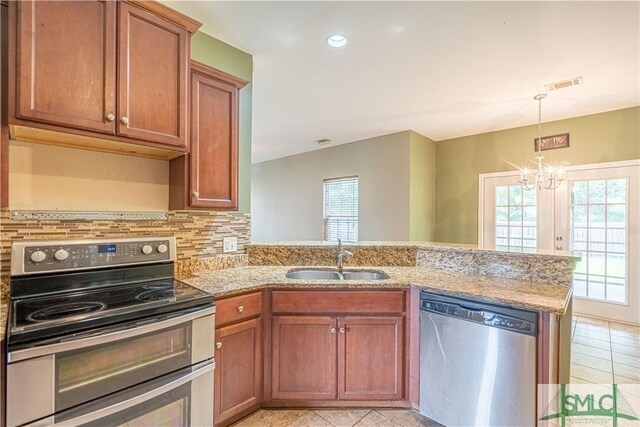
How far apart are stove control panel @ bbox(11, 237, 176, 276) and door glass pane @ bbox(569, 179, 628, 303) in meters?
4.63

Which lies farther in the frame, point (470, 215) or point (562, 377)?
point (470, 215)

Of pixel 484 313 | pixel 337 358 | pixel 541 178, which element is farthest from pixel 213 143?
pixel 541 178

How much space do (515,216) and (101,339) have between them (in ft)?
17.1

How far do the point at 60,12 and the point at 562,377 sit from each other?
3.16 meters

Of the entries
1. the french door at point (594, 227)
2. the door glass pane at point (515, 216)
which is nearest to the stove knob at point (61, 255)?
the french door at point (594, 227)

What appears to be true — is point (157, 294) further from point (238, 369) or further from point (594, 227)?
point (594, 227)

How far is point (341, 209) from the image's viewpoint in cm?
582

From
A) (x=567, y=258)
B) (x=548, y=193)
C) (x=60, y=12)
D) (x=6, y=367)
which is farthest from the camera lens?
(x=548, y=193)

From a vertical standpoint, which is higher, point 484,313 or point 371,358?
point 484,313

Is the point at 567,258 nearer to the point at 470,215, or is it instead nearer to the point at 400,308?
the point at 400,308

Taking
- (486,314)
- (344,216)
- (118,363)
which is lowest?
(118,363)

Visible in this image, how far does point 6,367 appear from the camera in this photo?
3.61 feet

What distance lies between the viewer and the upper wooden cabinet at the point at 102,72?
54.6 inches

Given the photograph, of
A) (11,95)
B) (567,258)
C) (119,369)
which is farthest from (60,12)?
(567,258)
